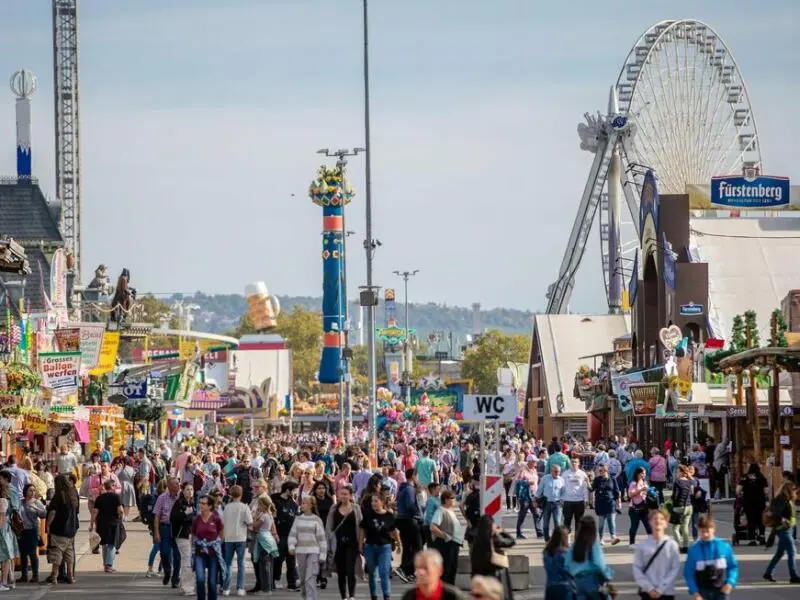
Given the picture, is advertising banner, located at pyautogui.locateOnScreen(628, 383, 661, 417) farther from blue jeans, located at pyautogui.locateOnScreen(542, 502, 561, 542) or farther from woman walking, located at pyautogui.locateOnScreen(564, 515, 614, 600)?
woman walking, located at pyautogui.locateOnScreen(564, 515, 614, 600)

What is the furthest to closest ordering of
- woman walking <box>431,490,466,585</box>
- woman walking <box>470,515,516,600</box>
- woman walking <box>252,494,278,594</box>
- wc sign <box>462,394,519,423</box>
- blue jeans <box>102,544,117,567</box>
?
1. blue jeans <box>102,544,117,567</box>
2. wc sign <box>462,394,519,423</box>
3. woman walking <box>252,494,278,594</box>
4. woman walking <box>431,490,466,585</box>
5. woman walking <box>470,515,516,600</box>

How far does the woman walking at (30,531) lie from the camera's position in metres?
23.8

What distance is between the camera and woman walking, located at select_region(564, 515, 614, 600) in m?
14.7

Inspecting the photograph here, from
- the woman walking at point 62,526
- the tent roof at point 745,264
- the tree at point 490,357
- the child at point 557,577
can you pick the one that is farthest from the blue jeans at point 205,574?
the tree at point 490,357

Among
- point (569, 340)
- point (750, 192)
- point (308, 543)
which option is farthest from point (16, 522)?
point (569, 340)

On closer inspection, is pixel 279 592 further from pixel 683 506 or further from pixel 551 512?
pixel 551 512

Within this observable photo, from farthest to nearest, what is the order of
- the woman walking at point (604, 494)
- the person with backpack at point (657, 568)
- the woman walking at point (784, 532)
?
the woman walking at point (604, 494) → the woman walking at point (784, 532) → the person with backpack at point (657, 568)

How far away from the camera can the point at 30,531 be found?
2411 cm

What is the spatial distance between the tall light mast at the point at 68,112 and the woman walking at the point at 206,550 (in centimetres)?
7885

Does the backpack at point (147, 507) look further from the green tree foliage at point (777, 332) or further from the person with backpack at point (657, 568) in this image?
the green tree foliage at point (777, 332)

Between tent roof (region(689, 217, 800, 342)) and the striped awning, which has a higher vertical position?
tent roof (region(689, 217, 800, 342))

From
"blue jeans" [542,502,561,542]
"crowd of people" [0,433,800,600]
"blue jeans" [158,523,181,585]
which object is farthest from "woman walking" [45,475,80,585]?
"blue jeans" [542,502,561,542]

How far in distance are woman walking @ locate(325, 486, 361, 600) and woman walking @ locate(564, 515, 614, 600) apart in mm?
5803

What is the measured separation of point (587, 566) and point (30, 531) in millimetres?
11672
